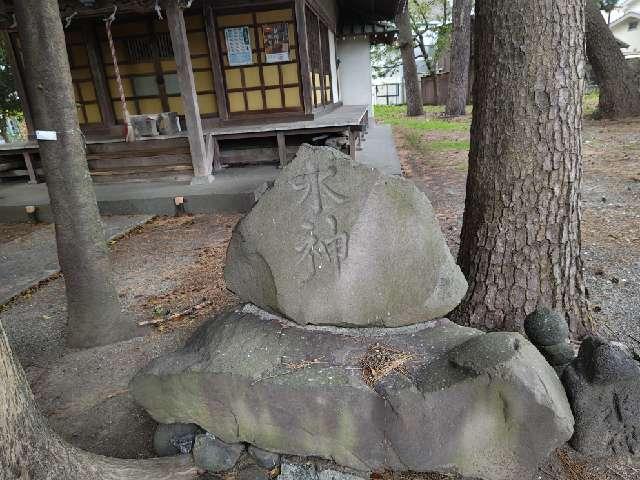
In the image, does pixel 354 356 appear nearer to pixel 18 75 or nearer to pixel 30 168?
pixel 30 168

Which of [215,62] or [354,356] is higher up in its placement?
[215,62]

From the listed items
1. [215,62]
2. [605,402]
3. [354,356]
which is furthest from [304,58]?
[605,402]

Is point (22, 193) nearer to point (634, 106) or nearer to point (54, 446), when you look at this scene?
point (54, 446)

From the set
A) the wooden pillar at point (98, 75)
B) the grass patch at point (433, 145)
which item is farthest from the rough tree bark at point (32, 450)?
the grass patch at point (433, 145)

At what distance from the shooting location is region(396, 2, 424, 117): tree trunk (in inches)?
685

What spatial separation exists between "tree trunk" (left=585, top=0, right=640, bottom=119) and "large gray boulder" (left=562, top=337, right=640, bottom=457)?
1249 centimetres

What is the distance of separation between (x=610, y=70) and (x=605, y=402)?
41.5 feet

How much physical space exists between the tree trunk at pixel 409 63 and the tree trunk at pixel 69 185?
15125mm

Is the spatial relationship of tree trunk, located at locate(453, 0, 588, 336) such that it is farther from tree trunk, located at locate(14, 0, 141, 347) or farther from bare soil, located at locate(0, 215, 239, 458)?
tree trunk, located at locate(14, 0, 141, 347)

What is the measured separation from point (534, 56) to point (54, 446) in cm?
296

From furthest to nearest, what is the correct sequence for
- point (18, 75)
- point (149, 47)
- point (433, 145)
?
1. point (433, 145)
2. point (18, 75)
3. point (149, 47)

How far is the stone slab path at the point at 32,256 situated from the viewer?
4695 mm

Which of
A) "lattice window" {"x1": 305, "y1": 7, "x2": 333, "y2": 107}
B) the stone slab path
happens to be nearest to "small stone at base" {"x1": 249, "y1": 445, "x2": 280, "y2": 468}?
the stone slab path

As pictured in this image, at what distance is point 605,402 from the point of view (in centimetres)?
196
